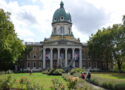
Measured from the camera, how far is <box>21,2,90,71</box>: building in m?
90.4

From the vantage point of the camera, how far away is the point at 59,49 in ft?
298

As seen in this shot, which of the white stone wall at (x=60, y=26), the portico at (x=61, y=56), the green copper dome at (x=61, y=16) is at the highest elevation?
the green copper dome at (x=61, y=16)

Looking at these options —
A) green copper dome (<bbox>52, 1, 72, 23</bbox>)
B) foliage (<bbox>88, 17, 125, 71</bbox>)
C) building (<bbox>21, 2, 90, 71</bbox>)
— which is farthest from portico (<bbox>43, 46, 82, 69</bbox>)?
green copper dome (<bbox>52, 1, 72, 23</bbox>)

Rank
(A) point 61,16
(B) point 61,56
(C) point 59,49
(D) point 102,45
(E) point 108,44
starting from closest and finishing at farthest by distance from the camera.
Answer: (E) point 108,44 → (D) point 102,45 → (C) point 59,49 → (B) point 61,56 → (A) point 61,16

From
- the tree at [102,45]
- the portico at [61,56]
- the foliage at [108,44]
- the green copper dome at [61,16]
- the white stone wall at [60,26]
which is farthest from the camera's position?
the green copper dome at [61,16]

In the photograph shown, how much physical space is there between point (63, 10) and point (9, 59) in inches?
1851

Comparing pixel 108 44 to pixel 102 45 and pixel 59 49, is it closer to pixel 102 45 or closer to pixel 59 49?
pixel 102 45

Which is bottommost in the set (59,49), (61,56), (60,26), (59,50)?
(61,56)

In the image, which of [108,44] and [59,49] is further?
[59,49]

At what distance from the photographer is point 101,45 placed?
258 ft

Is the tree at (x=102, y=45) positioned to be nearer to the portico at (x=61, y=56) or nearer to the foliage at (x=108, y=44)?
the foliage at (x=108, y=44)

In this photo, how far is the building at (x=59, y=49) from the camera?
90.4 m

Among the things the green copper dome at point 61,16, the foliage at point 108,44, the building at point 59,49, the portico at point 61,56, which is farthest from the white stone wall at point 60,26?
the foliage at point 108,44

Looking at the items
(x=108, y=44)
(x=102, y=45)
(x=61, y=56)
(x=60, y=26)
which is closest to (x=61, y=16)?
(x=60, y=26)
